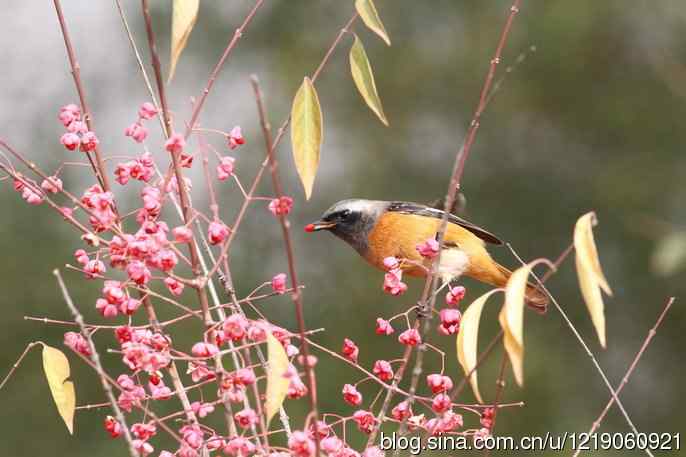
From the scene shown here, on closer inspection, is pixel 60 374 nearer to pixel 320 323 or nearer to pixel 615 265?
pixel 320 323

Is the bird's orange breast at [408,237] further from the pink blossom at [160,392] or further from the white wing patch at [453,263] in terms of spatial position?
the pink blossom at [160,392]

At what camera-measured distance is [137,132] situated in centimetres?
187

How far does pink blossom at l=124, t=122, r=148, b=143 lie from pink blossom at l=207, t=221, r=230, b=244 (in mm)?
331

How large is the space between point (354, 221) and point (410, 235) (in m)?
0.28

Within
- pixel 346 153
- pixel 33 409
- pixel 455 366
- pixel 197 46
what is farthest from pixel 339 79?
pixel 33 409

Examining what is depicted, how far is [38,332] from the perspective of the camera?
729cm

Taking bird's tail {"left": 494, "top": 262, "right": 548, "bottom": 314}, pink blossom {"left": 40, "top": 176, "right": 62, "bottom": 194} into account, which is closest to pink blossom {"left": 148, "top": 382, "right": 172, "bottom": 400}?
pink blossom {"left": 40, "top": 176, "right": 62, "bottom": 194}

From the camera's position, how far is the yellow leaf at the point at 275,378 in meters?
1.38

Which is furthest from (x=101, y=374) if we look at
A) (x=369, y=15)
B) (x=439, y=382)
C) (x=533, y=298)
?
(x=533, y=298)

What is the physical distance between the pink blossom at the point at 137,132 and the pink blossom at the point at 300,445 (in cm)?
70

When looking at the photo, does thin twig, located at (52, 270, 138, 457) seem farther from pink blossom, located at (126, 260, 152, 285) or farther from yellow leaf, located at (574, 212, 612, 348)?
yellow leaf, located at (574, 212, 612, 348)

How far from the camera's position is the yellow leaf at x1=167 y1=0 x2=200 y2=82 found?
57.3 inches

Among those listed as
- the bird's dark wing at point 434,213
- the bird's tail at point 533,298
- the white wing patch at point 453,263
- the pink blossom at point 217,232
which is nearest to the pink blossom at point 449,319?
the pink blossom at point 217,232

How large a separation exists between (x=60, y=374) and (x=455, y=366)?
597 centimetres
